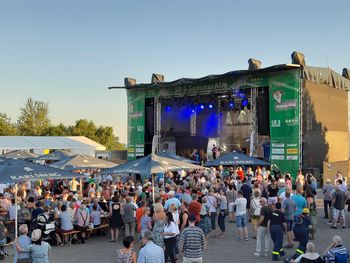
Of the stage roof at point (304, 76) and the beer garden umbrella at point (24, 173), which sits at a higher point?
the stage roof at point (304, 76)

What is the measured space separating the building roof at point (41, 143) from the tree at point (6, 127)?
60.8 feet

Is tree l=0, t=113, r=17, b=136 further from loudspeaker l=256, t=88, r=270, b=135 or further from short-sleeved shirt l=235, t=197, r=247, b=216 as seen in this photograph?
short-sleeved shirt l=235, t=197, r=247, b=216

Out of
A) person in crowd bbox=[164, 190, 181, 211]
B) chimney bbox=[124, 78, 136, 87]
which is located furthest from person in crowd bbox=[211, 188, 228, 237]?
chimney bbox=[124, 78, 136, 87]

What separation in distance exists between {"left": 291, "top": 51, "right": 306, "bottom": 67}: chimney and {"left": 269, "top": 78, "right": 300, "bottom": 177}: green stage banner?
34.6 inches

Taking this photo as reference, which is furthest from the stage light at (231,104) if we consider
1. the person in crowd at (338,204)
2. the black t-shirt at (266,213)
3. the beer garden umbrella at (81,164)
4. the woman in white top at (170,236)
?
the woman in white top at (170,236)

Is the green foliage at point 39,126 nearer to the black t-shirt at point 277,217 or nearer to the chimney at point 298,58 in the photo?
the chimney at point 298,58

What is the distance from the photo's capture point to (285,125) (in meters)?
21.6

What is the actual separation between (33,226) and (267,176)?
11.1 metres

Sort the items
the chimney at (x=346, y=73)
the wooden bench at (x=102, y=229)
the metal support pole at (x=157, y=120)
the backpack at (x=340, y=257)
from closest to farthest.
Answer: the backpack at (x=340, y=257) < the wooden bench at (x=102, y=229) < the chimney at (x=346, y=73) < the metal support pole at (x=157, y=120)

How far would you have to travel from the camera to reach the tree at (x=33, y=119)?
195 feet

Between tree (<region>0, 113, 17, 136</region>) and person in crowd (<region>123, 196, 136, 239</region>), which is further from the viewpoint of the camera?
tree (<region>0, 113, 17, 136</region>)

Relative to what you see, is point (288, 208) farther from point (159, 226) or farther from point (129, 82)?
point (129, 82)

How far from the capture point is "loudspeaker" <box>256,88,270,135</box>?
23.2 meters

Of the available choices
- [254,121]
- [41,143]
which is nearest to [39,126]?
[41,143]
